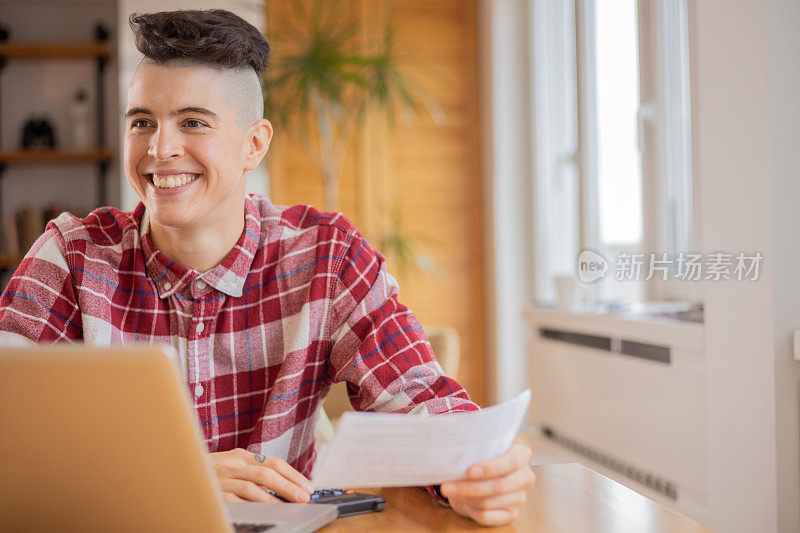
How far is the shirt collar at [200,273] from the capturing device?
126 centimetres

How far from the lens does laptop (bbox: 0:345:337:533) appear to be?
61 cm

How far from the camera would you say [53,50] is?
15.6ft

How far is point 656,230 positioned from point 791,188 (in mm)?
1103

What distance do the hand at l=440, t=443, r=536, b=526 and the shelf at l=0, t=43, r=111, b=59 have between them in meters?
4.60

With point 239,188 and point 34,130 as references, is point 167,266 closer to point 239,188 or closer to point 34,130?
point 239,188

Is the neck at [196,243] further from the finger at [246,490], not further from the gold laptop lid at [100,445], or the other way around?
the gold laptop lid at [100,445]

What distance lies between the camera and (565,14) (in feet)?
13.5

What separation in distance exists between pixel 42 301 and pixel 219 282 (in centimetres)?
28

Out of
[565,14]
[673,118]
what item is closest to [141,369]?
[673,118]

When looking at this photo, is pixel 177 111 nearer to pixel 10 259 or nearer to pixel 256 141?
pixel 256 141

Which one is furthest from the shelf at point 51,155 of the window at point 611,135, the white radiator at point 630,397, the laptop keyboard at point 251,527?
the laptop keyboard at point 251,527

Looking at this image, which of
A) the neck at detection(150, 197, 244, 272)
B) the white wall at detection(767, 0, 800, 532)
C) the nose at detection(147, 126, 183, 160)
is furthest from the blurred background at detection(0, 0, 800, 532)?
the neck at detection(150, 197, 244, 272)

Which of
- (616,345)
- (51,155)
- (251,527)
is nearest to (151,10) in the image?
(51,155)

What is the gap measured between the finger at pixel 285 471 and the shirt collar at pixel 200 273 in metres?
0.35
